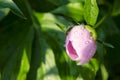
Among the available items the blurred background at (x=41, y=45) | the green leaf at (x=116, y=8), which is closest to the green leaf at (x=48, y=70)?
the blurred background at (x=41, y=45)

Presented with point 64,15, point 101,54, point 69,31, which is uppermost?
point 69,31

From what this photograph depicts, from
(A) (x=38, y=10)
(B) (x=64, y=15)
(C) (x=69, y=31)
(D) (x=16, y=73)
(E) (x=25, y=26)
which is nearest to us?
(C) (x=69, y=31)

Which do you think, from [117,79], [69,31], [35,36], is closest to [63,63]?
[35,36]

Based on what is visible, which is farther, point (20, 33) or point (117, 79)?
point (117, 79)

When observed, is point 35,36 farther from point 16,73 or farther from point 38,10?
point 38,10

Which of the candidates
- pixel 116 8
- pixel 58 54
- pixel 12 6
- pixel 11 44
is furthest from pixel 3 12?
pixel 116 8

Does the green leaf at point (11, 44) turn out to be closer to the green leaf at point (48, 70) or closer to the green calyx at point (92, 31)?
the green leaf at point (48, 70)

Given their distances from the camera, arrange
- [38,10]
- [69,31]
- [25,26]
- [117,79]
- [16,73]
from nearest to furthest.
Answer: [69,31]
[16,73]
[25,26]
[38,10]
[117,79]
